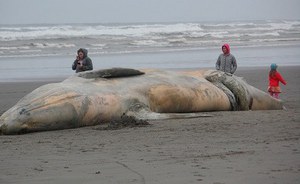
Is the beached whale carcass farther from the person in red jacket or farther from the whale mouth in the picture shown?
the person in red jacket

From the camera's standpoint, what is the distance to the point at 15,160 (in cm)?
663

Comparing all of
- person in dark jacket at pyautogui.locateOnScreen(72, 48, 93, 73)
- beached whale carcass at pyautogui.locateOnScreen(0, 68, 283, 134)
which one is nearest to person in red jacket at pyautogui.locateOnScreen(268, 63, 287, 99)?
beached whale carcass at pyautogui.locateOnScreen(0, 68, 283, 134)

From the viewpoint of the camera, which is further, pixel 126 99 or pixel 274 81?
pixel 274 81

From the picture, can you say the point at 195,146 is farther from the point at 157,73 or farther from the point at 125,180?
the point at 157,73

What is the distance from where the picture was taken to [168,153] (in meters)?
6.70

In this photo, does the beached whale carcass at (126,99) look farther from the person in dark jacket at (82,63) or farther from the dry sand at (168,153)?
the person in dark jacket at (82,63)

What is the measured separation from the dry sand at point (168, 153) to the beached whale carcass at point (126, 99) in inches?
10.9

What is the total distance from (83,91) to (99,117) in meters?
0.49

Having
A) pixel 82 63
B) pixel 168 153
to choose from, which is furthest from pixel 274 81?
pixel 168 153

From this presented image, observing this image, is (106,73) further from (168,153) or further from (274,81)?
(274,81)

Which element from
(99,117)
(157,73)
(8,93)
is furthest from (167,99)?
(8,93)

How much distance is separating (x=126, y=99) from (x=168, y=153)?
3.26 m

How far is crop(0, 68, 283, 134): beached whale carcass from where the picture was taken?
350 inches

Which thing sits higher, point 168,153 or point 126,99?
point 126,99
